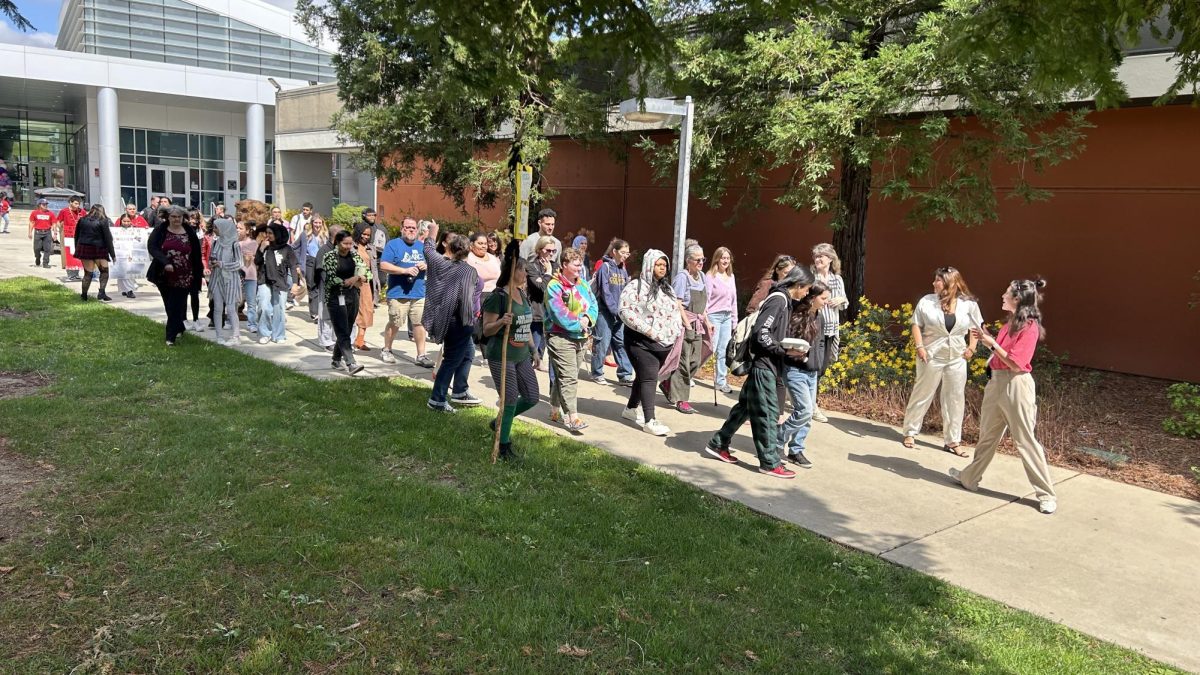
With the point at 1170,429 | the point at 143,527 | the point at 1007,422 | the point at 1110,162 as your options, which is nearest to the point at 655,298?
the point at 1007,422

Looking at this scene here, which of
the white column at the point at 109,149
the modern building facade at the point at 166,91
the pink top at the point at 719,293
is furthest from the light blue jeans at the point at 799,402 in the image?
the white column at the point at 109,149

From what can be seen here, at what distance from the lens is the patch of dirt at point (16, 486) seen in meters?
4.91

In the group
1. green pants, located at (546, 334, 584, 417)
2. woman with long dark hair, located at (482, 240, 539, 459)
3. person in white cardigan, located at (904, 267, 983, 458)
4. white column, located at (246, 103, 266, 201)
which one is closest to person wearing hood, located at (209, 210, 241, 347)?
A: green pants, located at (546, 334, 584, 417)

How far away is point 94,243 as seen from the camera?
1341 centimetres

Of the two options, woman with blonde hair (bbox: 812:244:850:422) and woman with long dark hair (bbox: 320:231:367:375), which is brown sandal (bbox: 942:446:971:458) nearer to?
woman with blonde hair (bbox: 812:244:850:422)

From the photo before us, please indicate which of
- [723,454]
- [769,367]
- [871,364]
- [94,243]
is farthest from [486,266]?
[94,243]

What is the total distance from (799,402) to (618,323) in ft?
11.8

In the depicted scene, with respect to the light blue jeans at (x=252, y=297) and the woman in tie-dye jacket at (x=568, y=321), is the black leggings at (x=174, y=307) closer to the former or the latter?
the light blue jeans at (x=252, y=297)

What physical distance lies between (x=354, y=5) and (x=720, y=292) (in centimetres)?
1082

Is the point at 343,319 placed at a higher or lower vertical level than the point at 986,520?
higher

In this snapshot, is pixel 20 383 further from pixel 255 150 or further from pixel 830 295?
pixel 255 150

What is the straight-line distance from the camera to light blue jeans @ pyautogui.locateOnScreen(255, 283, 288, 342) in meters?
11.5

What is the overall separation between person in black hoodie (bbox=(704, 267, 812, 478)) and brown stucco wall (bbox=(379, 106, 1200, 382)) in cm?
719

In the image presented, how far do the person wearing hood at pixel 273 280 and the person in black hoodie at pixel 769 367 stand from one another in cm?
724
